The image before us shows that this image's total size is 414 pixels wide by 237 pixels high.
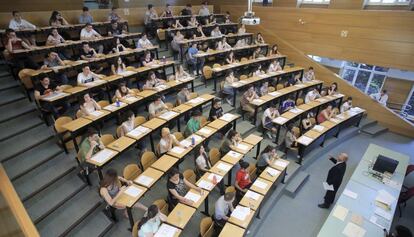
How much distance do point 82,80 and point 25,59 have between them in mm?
1842

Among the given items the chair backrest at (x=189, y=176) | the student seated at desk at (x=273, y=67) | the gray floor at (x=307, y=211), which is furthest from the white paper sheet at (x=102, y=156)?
the student seated at desk at (x=273, y=67)

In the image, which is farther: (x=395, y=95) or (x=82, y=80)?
(x=395, y=95)

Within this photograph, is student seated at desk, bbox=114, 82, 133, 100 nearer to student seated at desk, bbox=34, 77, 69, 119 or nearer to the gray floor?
student seated at desk, bbox=34, 77, 69, 119

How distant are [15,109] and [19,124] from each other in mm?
600

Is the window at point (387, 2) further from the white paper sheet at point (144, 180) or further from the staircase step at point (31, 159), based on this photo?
the staircase step at point (31, 159)

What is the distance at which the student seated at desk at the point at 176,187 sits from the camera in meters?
4.80

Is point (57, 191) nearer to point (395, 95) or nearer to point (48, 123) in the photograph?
point (48, 123)

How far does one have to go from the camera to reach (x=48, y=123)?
246 inches

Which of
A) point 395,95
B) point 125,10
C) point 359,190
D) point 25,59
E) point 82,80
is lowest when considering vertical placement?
point 395,95

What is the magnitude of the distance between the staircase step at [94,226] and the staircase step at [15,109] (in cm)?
338

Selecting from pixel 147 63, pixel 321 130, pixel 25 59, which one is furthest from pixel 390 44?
pixel 25 59

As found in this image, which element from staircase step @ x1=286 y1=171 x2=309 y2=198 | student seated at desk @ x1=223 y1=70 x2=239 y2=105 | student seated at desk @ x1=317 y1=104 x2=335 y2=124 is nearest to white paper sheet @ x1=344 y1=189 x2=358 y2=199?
staircase step @ x1=286 y1=171 x2=309 y2=198

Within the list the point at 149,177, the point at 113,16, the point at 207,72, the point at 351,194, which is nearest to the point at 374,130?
the point at 351,194

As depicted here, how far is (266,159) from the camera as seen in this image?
→ 6027 mm
